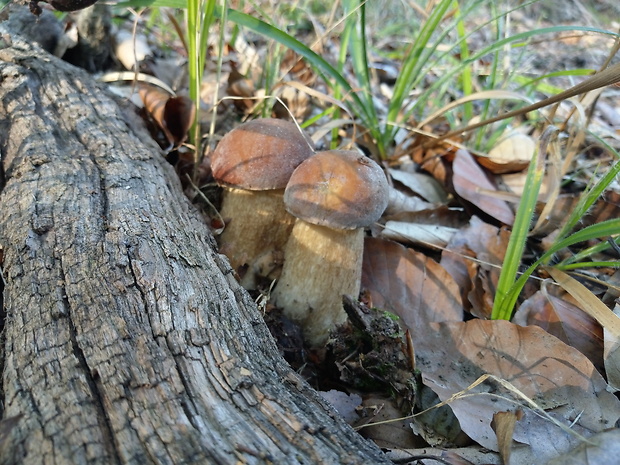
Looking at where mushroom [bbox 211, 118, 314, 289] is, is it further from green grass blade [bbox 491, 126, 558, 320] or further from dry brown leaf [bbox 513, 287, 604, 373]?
dry brown leaf [bbox 513, 287, 604, 373]

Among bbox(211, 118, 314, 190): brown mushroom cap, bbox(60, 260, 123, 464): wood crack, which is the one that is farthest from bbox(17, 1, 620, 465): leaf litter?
bbox(60, 260, 123, 464): wood crack

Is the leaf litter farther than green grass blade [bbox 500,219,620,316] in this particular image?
No

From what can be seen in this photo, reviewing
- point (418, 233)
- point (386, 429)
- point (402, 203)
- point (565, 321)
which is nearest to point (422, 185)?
point (402, 203)

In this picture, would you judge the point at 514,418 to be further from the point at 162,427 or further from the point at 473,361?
the point at 162,427

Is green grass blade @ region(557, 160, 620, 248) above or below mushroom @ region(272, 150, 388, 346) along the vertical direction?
above

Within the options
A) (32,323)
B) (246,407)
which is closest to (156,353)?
(246,407)

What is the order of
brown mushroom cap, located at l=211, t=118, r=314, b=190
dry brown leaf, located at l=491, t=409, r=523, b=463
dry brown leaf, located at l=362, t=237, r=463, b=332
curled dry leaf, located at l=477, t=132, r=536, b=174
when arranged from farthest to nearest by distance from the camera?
curled dry leaf, located at l=477, t=132, r=536, b=174 < dry brown leaf, located at l=362, t=237, r=463, b=332 < brown mushroom cap, located at l=211, t=118, r=314, b=190 < dry brown leaf, located at l=491, t=409, r=523, b=463
